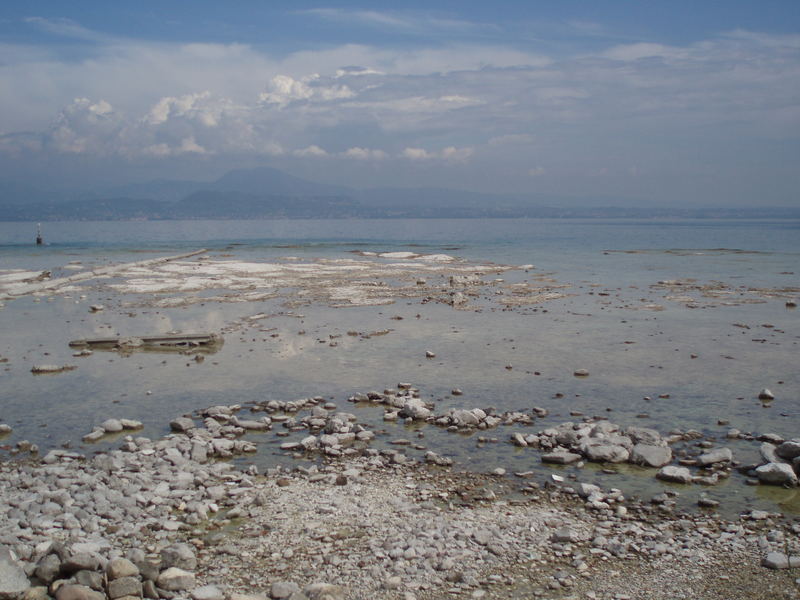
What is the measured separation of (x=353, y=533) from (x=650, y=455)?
212 inches

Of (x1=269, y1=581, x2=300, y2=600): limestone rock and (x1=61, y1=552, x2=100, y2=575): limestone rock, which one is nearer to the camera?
(x1=269, y1=581, x2=300, y2=600): limestone rock

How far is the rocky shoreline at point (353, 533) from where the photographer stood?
7.25 meters

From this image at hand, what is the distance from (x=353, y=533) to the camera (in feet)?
27.9

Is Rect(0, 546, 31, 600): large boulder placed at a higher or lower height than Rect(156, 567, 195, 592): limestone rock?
higher

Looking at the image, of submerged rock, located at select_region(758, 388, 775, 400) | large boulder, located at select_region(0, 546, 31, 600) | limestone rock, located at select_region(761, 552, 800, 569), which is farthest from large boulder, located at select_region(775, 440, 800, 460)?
large boulder, located at select_region(0, 546, 31, 600)

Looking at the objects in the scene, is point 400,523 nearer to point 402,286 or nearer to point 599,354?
point 599,354

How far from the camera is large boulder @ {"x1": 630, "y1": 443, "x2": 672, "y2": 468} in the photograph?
427 inches

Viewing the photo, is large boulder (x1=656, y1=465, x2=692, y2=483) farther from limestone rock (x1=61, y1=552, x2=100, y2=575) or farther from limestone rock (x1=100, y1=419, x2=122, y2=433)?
limestone rock (x1=100, y1=419, x2=122, y2=433)

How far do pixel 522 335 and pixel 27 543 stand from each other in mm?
17067

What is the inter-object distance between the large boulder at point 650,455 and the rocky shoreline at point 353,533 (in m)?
0.07

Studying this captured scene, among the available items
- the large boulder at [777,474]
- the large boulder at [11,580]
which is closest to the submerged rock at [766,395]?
the large boulder at [777,474]

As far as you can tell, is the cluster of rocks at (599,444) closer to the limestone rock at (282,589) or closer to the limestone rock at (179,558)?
→ the limestone rock at (282,589)

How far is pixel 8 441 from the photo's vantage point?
12.2 metres

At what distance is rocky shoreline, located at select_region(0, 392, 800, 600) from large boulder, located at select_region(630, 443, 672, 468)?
67 mm
